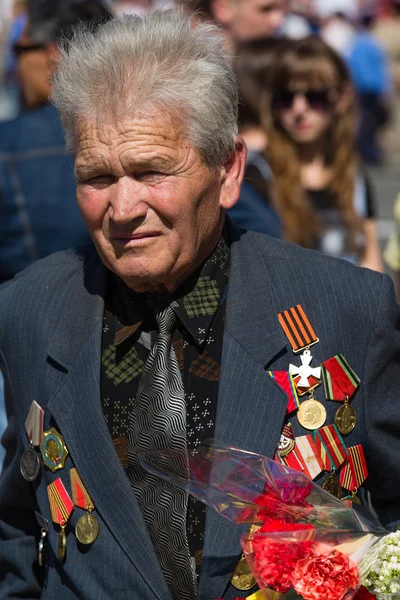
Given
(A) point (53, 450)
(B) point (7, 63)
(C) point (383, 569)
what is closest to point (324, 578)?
(C) point (383, 569)

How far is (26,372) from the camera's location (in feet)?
9.31

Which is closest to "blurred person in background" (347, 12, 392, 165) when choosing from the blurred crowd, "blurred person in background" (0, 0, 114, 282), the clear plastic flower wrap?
the blurred crowd

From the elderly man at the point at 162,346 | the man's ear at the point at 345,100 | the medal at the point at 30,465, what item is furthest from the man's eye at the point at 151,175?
the man's ear at the point at 345,100

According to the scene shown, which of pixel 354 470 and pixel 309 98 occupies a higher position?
pixel 354 470

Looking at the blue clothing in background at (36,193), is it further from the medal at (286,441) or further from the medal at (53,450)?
the medal at (286,441)

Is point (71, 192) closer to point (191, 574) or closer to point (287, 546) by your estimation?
point (191, 574)

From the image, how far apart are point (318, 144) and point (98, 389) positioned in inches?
133

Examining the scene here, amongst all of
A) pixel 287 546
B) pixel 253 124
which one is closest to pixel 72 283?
pixel 287 546

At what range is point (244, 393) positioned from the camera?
2.63m

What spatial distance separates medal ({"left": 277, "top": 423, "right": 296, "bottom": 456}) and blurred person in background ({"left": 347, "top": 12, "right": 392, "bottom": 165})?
950 cm

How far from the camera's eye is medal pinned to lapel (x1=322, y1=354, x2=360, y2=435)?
2650 millimetres

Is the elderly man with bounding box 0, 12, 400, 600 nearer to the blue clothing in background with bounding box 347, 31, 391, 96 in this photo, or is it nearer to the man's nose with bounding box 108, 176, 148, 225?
the man's nose with bounding box 108, 176, 148, 225

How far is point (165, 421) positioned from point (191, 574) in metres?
0.37

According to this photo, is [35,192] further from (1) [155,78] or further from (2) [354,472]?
(2) [354,472]
